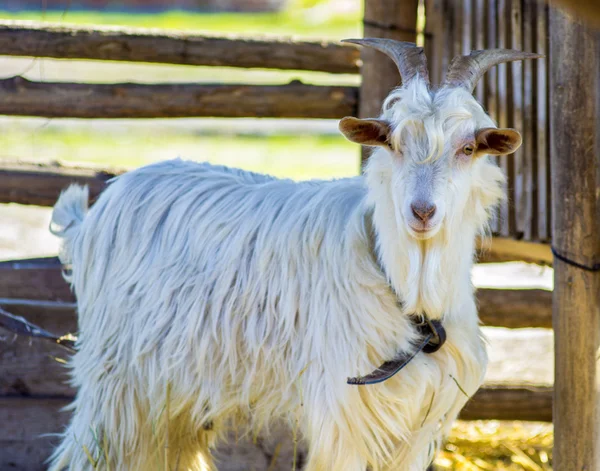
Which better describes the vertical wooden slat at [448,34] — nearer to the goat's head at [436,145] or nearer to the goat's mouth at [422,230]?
the goat's head at [436,145]

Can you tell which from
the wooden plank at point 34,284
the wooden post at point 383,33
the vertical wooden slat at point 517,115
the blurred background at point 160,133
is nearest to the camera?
the vertical wooden slat at point 517,115

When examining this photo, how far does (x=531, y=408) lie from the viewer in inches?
193

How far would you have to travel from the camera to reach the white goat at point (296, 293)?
3.08 metres

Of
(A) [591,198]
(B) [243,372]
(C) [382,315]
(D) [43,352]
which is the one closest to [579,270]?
(A) [591,198]

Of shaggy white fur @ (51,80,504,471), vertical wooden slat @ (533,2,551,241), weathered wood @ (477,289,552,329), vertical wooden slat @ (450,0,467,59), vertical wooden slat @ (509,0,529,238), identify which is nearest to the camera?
shaggy white fur @ (51,80,504,471)

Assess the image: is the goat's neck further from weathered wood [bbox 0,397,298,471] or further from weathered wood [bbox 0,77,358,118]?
weathered wood [bbox 0,77,358,118]

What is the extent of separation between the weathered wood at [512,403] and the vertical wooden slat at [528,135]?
2.94 ft

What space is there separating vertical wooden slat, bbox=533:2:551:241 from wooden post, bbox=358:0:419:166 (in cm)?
84

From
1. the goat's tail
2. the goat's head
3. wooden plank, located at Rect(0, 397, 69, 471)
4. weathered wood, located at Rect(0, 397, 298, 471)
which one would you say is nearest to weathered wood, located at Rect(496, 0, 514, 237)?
the goat's head

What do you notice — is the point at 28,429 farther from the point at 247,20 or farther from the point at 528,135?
the point at 247,20

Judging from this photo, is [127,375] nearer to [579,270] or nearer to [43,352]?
[43,352]

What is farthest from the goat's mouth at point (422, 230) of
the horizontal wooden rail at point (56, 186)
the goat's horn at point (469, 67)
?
the horizontal wooden rail at point (56, 186)

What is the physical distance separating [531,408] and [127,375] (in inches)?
90.4

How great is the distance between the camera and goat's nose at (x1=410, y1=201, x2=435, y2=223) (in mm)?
2863
